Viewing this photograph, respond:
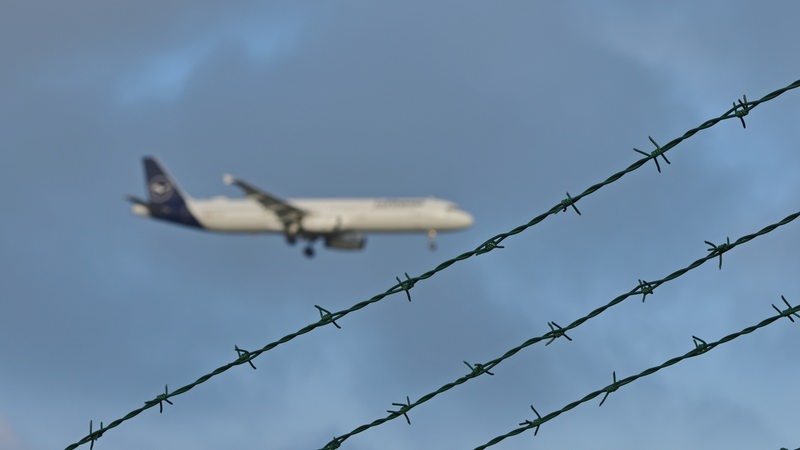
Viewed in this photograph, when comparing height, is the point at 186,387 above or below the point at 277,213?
below

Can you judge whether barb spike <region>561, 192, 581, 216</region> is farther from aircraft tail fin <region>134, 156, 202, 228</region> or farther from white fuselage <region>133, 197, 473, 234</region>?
aircraft tail fin <region>134, 156, 202, 228</region>

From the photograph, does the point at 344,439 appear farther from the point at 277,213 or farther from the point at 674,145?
the point at 277,213

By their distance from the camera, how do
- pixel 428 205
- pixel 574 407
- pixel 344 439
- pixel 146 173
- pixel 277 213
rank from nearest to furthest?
pixel 574 407
pixel 344 439
pixel 428 205
pixel 277 213
pixel 146 173

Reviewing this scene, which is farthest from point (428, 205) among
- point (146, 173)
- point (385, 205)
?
point (146, 173)

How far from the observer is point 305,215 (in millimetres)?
94000

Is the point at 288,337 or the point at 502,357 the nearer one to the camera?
the point at 502,357

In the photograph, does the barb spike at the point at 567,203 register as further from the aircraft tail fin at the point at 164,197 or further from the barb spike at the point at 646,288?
the aircraft tail fin at the point at 164,197

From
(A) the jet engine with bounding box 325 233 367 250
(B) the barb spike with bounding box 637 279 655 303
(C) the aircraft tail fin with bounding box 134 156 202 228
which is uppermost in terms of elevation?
(C) the aircraft tail fin with bounding box 134 156 202 228

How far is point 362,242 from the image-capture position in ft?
315

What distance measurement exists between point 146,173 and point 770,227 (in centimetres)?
10334

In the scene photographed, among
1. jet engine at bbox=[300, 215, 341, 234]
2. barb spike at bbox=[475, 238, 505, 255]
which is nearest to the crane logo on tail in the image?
jet engine at bbox=[300, 215, 341, 234]

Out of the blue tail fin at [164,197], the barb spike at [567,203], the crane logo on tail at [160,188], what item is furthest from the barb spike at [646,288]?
the crane logo on tail at [160,188]

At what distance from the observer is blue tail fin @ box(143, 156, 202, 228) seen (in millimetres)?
99938

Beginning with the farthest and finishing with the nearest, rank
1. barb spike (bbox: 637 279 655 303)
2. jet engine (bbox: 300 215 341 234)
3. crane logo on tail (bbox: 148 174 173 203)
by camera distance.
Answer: crane logo on tail (bbox: 148 174 173 203), jet engine (bbox: 300 215 341 234), barb spike (bbox: 637 279 655 303)
